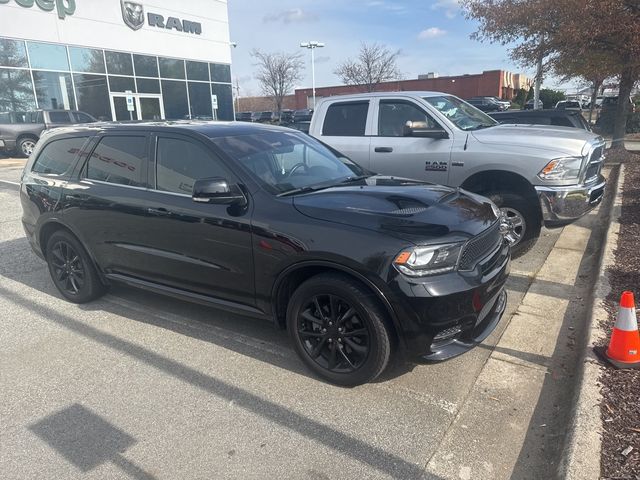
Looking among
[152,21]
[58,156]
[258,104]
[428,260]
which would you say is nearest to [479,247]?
[428,260]

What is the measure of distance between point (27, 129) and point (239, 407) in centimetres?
2002

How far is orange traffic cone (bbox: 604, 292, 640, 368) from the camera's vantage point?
3.16 metres

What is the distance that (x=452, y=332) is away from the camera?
3078 mm

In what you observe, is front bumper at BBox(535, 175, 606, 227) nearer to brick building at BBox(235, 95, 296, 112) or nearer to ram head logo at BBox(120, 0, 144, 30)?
ram head logo at BBox(120, 0, 144, 30)

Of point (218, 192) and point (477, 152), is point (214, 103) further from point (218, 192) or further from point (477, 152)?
point (218, 192)

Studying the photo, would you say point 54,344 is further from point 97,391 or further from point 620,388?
point 620,388

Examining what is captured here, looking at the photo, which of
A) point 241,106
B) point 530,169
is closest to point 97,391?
point 530,169

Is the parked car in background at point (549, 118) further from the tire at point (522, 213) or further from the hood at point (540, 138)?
the tire at point (522, 213)

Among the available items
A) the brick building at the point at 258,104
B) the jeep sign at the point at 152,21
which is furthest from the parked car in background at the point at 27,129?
the brick building at the point at 258,104

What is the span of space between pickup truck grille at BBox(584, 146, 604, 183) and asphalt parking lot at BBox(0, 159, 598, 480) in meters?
1.90

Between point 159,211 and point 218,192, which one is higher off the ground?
point 218,192

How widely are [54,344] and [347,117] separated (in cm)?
475

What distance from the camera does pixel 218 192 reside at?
3.49 metres

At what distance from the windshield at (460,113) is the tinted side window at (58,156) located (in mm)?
4289
